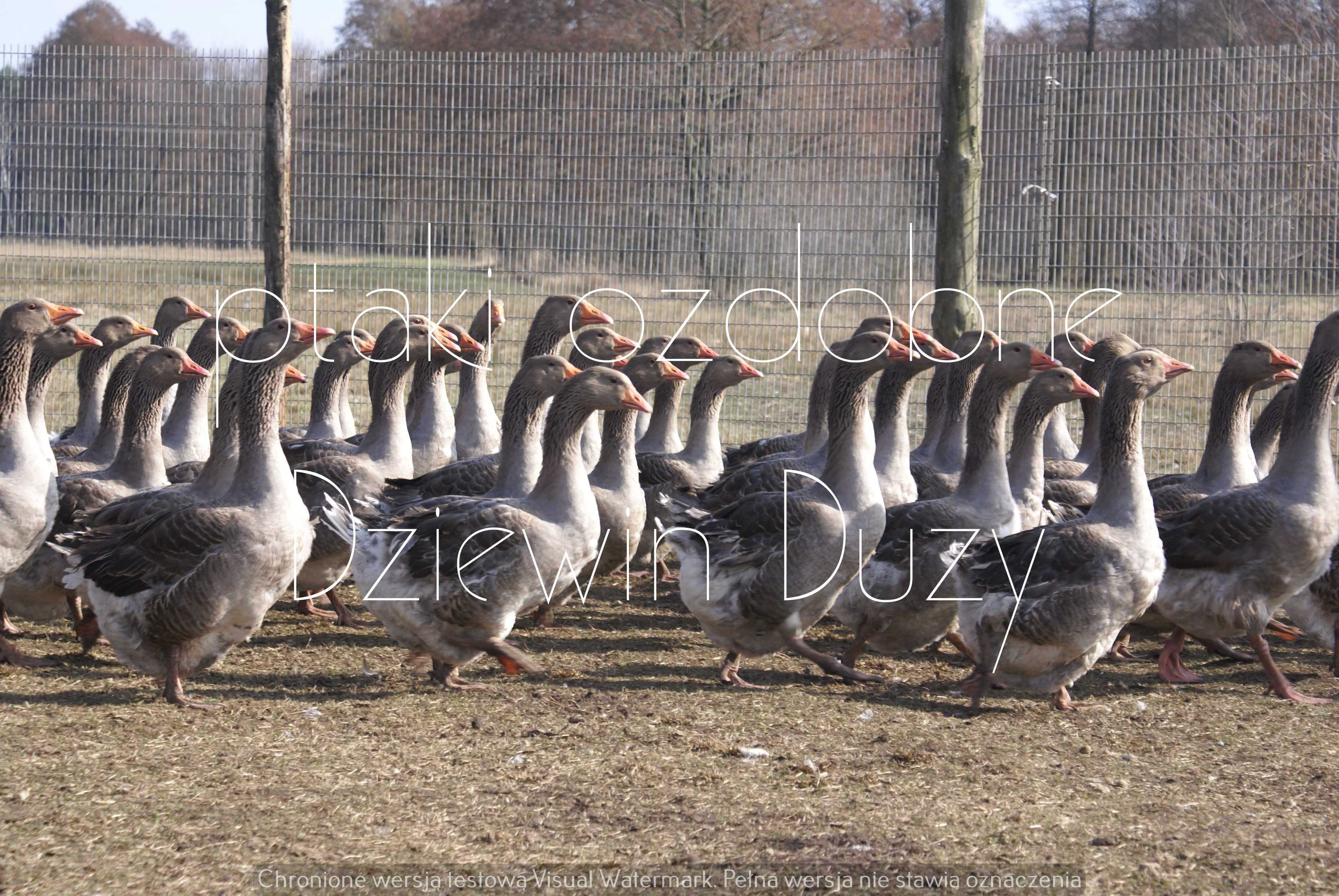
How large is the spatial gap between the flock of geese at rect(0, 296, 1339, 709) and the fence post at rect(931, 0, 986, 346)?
8.20 feet

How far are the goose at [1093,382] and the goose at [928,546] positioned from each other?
1.74 m

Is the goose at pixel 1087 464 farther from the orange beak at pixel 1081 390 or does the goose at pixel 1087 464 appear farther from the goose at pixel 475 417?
the goose at pixel 475 417

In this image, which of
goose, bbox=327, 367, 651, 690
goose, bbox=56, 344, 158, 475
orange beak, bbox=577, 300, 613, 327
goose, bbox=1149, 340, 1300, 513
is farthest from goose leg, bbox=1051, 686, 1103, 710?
goose, bbox=56, 344, 158, 475

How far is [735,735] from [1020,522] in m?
2.43

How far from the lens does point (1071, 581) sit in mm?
6180

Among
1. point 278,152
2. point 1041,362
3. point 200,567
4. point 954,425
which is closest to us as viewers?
point 200,567

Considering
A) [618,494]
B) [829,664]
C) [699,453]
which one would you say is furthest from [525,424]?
[699,453]

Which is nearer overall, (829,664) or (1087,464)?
(829,664)

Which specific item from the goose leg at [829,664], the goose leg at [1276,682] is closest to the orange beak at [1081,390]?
the goose leg at [1276,682]

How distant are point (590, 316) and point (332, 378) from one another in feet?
6.38

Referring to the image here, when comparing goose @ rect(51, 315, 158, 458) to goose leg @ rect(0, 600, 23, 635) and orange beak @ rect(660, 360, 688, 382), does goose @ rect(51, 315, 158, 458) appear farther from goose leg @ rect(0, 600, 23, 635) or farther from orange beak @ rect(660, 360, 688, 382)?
orange beak @ rect(660, 360, 688, 382)

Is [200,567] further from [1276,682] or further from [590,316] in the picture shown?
[1276,682]

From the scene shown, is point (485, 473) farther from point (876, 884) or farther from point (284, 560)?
point (876, 884)

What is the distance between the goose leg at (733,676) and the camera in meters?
6.73
